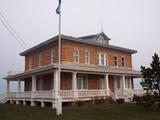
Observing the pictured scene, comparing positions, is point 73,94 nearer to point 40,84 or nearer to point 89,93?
point 89,93

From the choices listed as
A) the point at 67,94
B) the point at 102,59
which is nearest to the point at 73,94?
the point at 67,94

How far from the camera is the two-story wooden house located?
24047 mm

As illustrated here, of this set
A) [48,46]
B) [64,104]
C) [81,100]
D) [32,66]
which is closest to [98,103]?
[81,100]

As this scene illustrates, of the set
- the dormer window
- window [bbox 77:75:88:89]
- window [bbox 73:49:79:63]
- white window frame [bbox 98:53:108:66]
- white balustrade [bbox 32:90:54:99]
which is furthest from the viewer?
the dormer window

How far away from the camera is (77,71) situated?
79.5ft

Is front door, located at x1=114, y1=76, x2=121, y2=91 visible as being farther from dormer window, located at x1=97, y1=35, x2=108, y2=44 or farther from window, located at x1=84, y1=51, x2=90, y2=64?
dormer window, located at x1=97, y1=35, x2=108, y2=44

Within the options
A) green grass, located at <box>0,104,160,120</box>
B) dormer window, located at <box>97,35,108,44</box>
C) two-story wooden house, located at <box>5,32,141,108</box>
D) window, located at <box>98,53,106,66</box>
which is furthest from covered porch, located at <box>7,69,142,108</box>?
dormer window, located at <box>97,35,108,44</box>

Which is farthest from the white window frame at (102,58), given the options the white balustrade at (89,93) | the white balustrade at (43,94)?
the white balustrade at (43,94)

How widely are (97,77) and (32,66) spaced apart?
404 inches

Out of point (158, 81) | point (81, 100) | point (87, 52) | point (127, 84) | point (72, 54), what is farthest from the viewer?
point (127, 84)

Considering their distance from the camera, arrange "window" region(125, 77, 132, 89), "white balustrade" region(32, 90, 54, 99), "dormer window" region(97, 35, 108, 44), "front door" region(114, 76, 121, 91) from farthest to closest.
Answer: "window" region(125, 77, 132, 89) < "dormer window" region(97, 35, 108, 44) < "front door" region(114, 76, 121, 91) < "white balustrade" region(32, 90, 54, 99)

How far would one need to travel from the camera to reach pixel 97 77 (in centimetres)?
2998

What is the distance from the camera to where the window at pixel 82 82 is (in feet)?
91.2

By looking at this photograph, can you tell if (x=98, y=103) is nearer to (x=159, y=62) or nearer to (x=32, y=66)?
(x=159, y=62)
